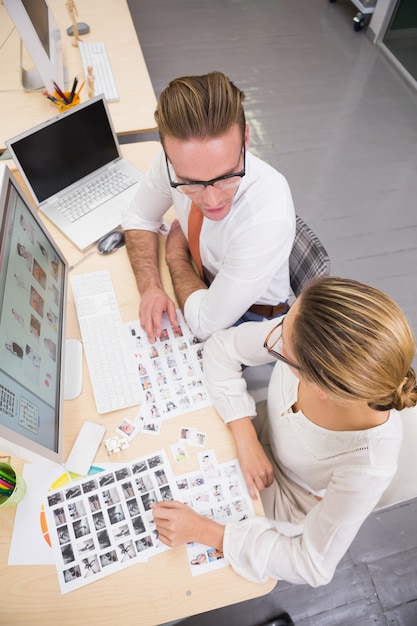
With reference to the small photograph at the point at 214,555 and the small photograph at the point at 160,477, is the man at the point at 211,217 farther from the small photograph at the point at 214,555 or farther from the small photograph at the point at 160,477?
the small photograph at the point at 214,555

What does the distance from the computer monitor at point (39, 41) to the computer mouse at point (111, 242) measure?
873 mm

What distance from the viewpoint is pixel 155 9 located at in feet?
13.0

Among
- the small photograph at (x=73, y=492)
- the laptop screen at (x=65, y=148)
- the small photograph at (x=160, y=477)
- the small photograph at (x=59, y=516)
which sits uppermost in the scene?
the laptop screen at (x=65, y=148)

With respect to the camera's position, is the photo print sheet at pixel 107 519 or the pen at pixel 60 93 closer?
the photo print sheet at pixel 107 519

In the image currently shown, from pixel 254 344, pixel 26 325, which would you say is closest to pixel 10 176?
pixel 26 325

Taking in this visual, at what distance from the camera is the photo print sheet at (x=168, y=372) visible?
3.92ft

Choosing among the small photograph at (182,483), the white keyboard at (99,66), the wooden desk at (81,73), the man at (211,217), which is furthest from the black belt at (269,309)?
the white keyboard at (99,66)

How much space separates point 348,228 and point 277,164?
71 cm

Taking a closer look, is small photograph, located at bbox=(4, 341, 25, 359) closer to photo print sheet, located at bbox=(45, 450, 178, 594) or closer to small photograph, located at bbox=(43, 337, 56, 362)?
small photograph, located at bbox=(43, 337, 56, 362)

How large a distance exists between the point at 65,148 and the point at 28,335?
32.6 inches

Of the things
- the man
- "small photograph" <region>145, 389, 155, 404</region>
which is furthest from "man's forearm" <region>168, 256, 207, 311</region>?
"small photograph" <region>145, 389, 155, 404</region>

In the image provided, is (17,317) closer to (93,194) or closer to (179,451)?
(179,451)

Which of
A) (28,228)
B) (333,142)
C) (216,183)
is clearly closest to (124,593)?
(28,228)

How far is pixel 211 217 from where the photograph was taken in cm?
121
